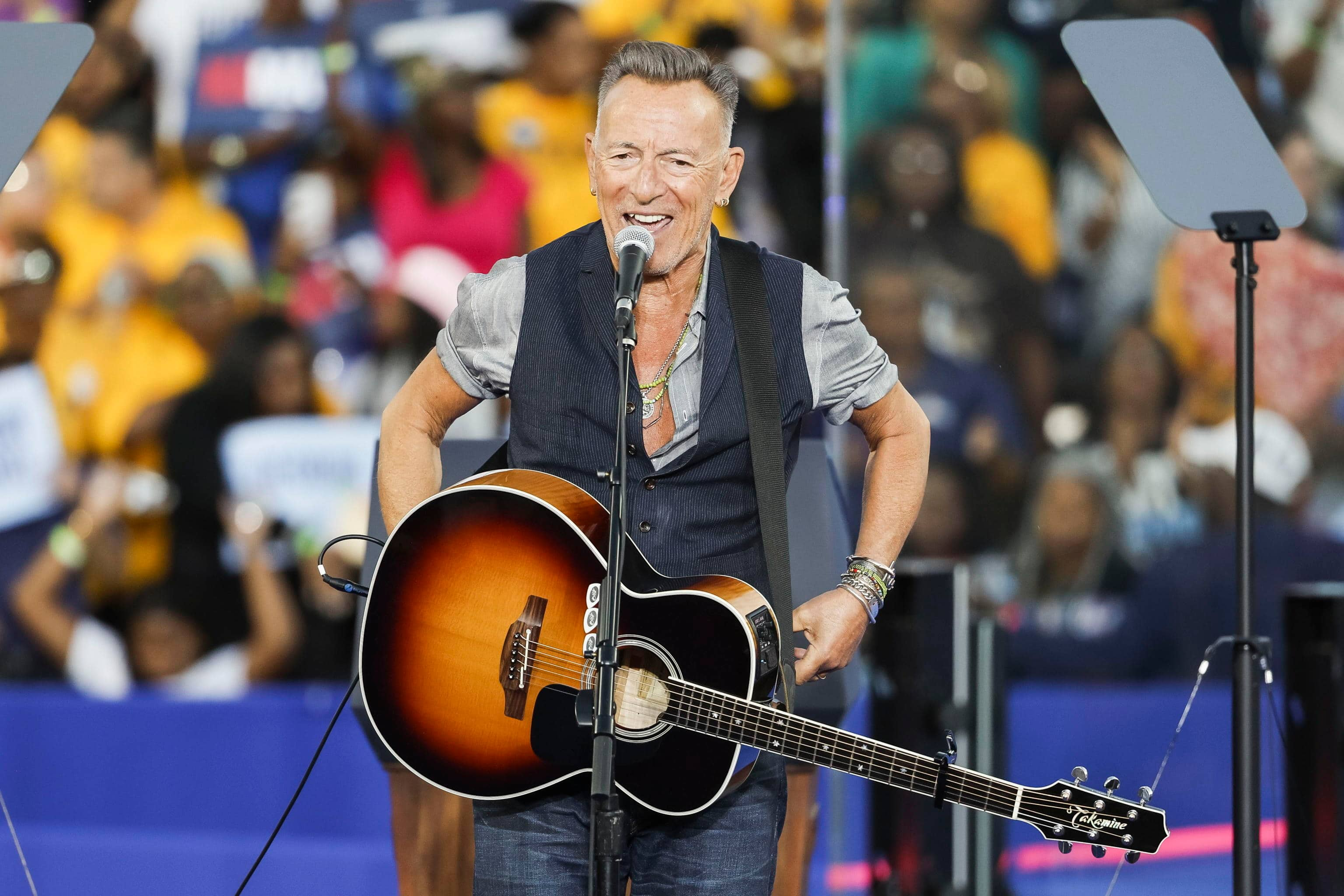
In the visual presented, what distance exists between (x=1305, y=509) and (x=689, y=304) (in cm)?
313

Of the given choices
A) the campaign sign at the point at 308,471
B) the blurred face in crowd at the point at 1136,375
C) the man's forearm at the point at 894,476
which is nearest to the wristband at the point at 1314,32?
the blurred face in crowd at the point at 1136,375

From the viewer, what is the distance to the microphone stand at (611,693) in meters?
1.64

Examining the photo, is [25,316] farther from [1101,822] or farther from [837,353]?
[1101,822]

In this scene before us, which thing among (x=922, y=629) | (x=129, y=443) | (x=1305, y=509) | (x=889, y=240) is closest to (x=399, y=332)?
(x=129, y=443)

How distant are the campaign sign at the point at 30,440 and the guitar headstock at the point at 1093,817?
156 inches

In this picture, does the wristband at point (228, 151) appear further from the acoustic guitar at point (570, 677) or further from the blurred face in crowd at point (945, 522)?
the acoustic guitar at point (570, 677)

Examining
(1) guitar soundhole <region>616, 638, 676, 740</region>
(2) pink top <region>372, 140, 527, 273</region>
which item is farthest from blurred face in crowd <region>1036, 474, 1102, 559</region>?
(1) guitar soundhole <region>616, 638, 676, 740</region>

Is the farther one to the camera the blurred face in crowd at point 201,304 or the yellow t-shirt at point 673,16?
the blurred face in crowd at point 201,304

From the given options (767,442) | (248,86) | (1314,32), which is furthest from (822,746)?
(248,86)

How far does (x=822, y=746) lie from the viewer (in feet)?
6.18

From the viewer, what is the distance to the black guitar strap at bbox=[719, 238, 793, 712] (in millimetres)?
2002

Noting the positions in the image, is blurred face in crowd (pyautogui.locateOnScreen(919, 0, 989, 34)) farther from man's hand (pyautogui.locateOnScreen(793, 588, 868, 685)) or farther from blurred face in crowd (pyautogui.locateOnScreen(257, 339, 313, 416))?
man's hand (pyautogui.locateOnScreen(793, 588, 868, 685))

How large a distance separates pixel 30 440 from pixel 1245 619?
4.09 metres

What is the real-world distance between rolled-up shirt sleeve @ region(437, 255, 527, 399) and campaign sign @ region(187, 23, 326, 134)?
308 cm
